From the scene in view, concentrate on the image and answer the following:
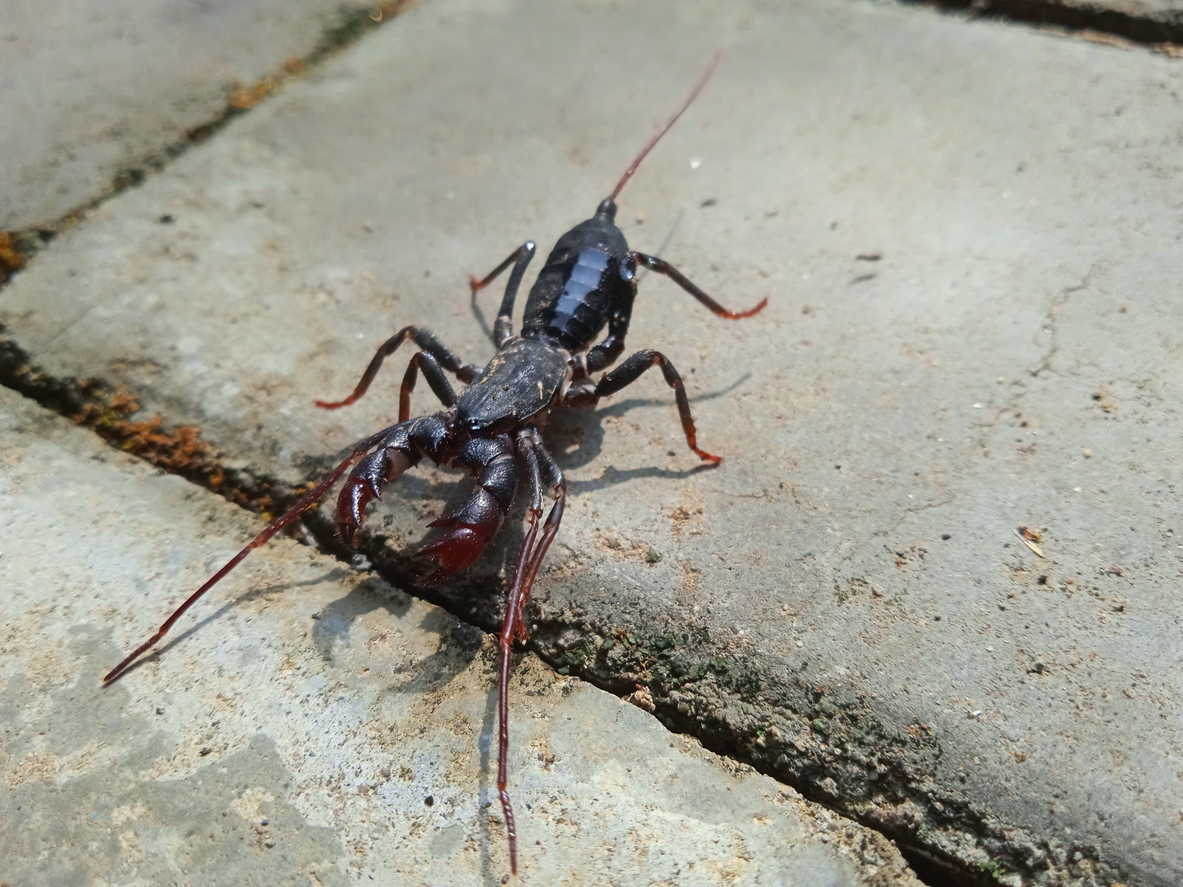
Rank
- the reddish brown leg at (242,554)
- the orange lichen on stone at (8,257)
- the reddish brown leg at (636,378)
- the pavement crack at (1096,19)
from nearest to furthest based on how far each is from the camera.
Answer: the reddish brown leg at (242,554), the reddish brown leg at (636,378), the orange lichen on stone at (8,257), the pavement crack at (1096,19)

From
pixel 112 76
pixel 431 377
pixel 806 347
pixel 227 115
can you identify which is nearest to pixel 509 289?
pixel 431 377

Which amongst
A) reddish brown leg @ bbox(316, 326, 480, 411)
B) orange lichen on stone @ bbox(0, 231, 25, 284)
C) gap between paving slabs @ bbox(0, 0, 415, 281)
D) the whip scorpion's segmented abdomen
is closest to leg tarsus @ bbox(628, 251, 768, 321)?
reddish brown leg @ bbox(316, 326, 480, 411)

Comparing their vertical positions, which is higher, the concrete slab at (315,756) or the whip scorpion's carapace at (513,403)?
the whip scorpion's carapace at (513,403)

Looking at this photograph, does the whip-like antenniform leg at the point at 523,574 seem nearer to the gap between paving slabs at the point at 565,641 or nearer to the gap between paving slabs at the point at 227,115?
the gap between paving slabs at the point at 565,641

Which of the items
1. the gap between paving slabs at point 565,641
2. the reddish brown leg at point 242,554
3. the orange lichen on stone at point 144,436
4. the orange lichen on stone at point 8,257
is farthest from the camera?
the orange lichen on stone at point 8,257

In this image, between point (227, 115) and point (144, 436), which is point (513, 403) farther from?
point (227, 115)

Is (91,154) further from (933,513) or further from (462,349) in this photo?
(933,513)

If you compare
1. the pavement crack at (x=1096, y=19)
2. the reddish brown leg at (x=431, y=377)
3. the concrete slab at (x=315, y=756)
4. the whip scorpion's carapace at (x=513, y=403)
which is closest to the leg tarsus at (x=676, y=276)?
the whip scorpion's carapace at (x=513, y=403)
